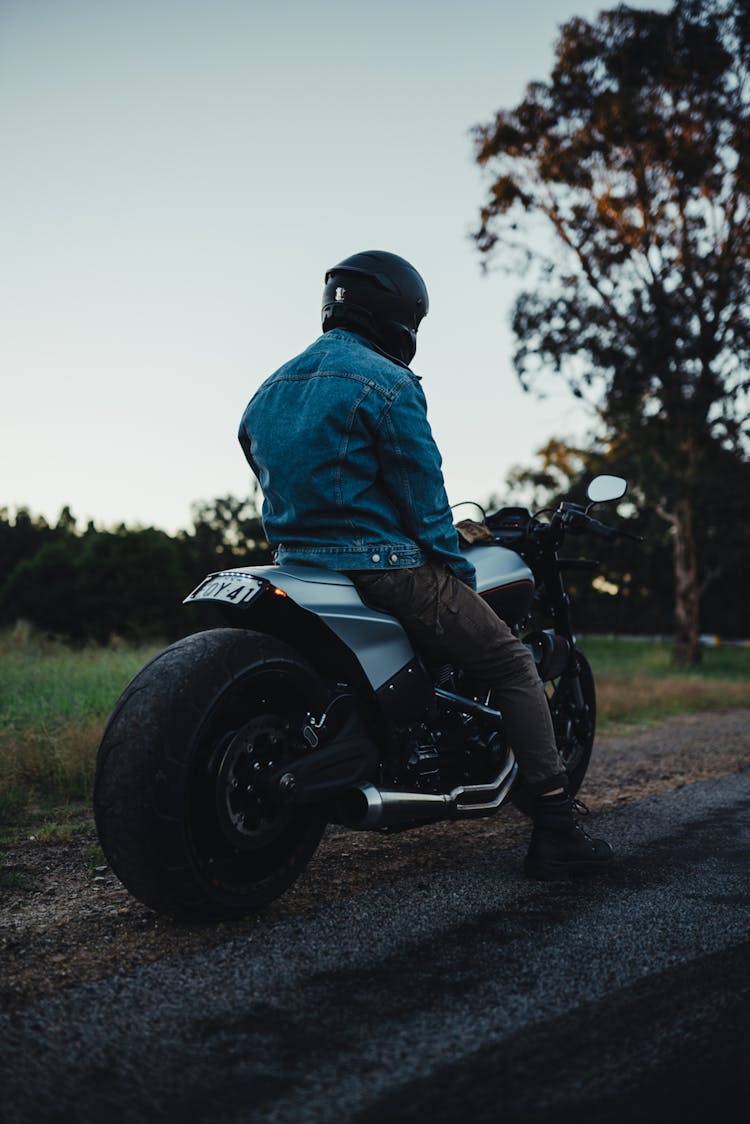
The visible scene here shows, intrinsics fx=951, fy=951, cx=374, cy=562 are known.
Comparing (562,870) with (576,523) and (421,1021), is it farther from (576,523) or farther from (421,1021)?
(576,523)

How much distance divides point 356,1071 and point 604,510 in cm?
2465

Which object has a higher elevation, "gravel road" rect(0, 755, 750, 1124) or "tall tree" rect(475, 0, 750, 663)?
"tall tree" rect(475, 0, 750, 663)

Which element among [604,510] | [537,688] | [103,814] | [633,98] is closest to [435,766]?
[537,688]

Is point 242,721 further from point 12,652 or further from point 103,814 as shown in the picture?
point 12,652

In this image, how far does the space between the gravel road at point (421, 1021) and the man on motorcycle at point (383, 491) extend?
68 cm

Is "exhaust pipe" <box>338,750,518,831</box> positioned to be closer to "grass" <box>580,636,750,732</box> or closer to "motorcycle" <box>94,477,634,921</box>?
"motorcycle" <box>94,477,634,921</box>

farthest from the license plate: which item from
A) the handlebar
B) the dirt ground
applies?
the handlebar

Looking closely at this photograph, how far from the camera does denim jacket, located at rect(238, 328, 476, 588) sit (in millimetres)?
3027

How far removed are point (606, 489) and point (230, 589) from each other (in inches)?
78.4

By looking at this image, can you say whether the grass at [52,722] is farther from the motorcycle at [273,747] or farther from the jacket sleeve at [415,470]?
the jacket sleeve at [415,470]

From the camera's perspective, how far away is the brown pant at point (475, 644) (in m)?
3.16

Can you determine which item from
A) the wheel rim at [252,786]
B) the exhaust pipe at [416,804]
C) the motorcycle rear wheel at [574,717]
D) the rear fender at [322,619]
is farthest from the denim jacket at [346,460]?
the motorcycle rear wheel at [574,717]

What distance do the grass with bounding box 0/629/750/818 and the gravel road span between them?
6.21ft

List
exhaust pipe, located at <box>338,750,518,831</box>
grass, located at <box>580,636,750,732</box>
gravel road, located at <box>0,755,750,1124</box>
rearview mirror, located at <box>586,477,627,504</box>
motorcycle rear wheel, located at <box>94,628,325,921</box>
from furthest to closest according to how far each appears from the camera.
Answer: grass, located at <box>580,636,750,732</box> → rearview mirror, located at <box>586,477,627,504</box> → exhaust pipe, located at <box>338,750,518,831</box> → motorcycle rear wheel, located at <box>94,628,325,921</box> → gravel road, located at <box>0,755,750,1124</box>
